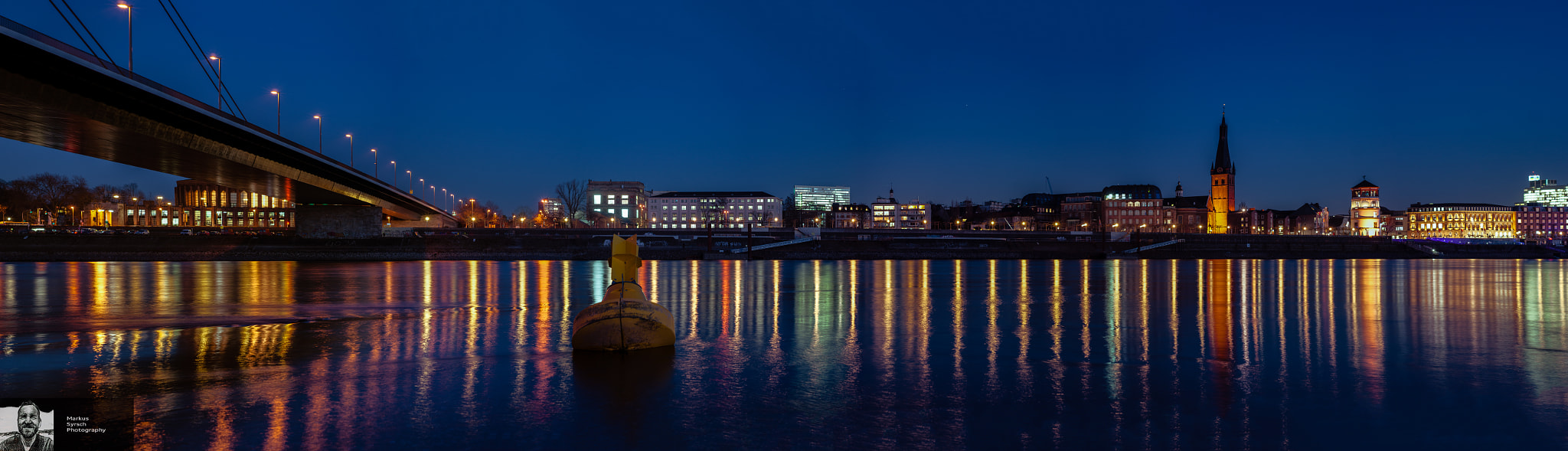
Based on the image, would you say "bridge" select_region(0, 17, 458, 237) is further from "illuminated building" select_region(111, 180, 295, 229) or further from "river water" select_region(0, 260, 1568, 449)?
"illuminated building" select_region(111, 180, 295, 229)

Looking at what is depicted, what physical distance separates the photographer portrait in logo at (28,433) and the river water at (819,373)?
0.90 meters

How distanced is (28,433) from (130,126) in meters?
33.4

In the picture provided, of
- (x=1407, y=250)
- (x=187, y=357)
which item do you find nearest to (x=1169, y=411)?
(x=187, y=357)

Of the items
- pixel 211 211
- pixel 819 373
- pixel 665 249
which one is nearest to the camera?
pixel 819 373

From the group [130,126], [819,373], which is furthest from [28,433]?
[130,126]

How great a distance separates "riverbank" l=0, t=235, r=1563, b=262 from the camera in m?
69.3

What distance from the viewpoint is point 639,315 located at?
1455 cm

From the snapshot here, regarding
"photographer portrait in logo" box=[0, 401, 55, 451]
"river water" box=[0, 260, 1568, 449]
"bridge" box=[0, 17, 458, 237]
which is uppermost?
"bridge" box=[0, 17, 458, 237]

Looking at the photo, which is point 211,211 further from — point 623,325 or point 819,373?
point 819,373

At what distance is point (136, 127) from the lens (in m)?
33.1

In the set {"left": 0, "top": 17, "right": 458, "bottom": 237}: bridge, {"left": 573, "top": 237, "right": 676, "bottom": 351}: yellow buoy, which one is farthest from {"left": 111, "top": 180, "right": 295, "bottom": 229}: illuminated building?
{"left": 573, "top": 237, "right": 676, "bottom": 351}: yellow buoy

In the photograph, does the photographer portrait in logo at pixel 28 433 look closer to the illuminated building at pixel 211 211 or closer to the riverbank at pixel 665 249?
the riverbank at pixel 665 249

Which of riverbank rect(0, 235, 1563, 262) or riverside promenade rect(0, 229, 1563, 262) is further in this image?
riverside promenade rect(0, 229, 1563, 262)

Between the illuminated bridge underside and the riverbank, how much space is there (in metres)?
11.9
